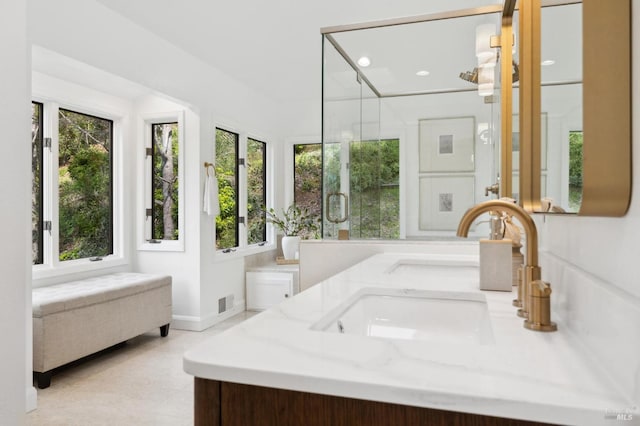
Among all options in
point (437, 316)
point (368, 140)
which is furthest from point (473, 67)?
point (437, 316)

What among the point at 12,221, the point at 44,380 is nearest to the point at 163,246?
the point at 44,380

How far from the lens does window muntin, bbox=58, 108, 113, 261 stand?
12.0 ft

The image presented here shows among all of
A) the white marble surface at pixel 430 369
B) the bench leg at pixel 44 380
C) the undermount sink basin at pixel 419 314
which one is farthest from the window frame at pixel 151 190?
the white marble surface at pixel 430 369

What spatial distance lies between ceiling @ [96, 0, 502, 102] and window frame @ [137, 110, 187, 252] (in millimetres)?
700

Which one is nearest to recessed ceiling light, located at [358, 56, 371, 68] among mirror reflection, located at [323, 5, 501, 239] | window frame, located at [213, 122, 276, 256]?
mirror reflection, located at [323, 5, 501, 239]

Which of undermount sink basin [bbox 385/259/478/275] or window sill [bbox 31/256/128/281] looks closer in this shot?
undermount sink basin [bbox 385/259/478/275]

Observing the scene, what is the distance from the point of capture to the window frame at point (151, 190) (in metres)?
4.18

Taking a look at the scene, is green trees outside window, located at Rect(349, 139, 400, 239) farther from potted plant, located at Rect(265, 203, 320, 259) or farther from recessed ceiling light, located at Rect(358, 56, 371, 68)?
potted plant, located at Rect(265, 203, 320, 259)

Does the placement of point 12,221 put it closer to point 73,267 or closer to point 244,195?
point 73,267

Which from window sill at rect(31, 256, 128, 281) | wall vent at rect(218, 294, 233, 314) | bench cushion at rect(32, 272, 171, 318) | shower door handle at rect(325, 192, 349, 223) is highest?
shower door handle at rect(325, 192, 349, 223)

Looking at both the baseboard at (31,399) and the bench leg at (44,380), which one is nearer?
the baseboard at (31,399)

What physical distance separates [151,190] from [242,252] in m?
1.15

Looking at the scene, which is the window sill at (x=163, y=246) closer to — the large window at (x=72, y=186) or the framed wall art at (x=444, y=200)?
the large window at (x=72, y=186)

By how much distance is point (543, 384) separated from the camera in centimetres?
57
